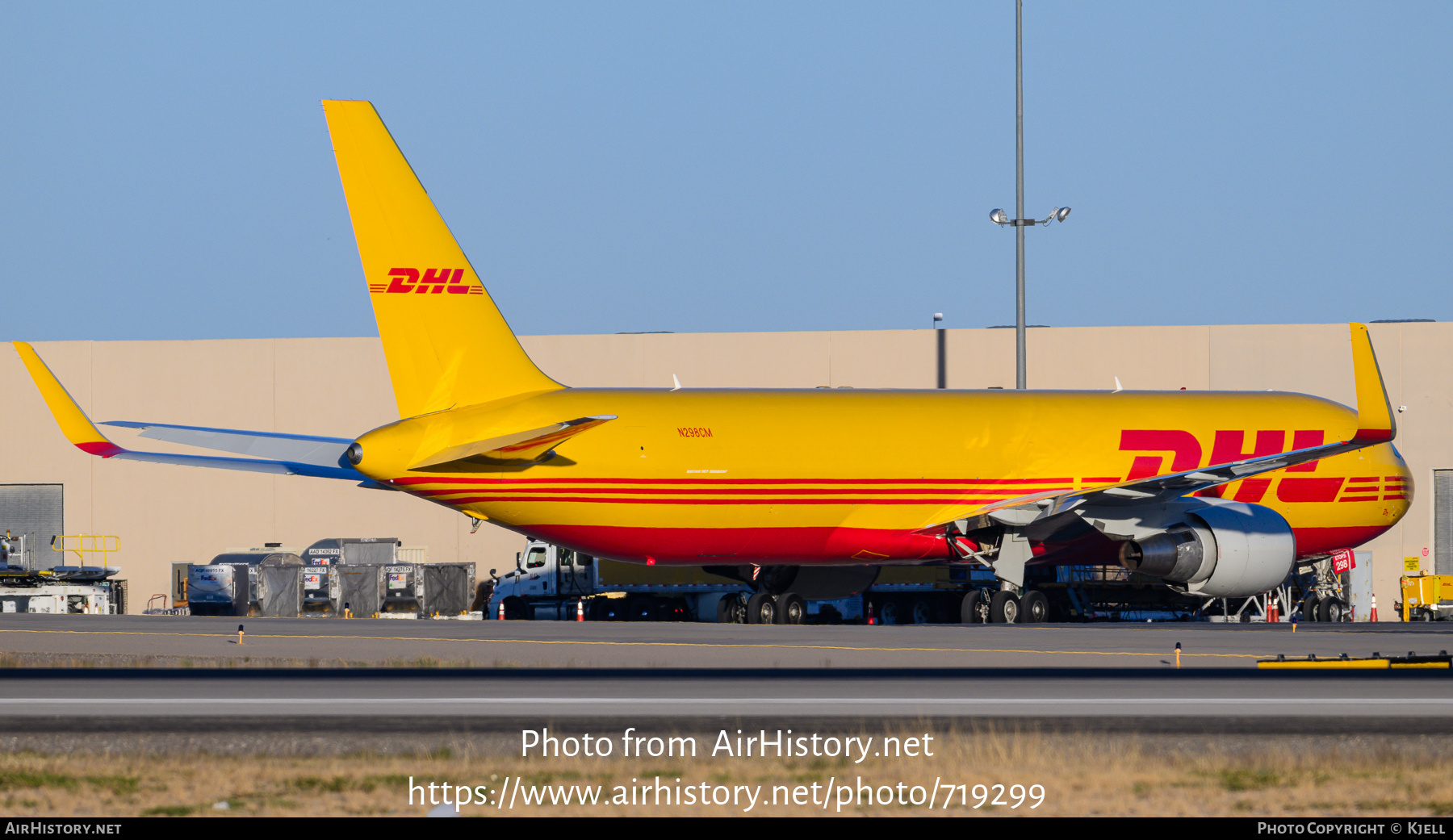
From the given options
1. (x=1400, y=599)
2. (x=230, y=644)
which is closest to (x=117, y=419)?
(x=230, y=644)

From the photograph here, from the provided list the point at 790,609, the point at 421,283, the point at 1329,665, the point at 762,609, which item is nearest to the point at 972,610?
the point at 790,609

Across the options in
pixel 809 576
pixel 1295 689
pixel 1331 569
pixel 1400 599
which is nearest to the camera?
pixel 1295 689

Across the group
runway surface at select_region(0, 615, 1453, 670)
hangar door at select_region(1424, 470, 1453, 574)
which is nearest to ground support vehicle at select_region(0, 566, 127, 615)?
runway surface at select_region(0, 615, 1453, 670)

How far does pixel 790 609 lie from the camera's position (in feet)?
116

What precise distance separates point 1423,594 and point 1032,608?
15.7 m

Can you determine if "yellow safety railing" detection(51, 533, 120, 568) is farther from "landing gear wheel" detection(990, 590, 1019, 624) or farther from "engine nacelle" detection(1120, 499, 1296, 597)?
"engine nacelle" detection(1120, 499, 1296, 597)

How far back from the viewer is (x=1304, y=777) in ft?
40.2

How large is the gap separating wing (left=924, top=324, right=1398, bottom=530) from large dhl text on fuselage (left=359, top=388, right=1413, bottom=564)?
94 cm

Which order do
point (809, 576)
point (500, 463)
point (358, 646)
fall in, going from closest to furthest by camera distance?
point (358, 646) → point (500, 463) → point (809, 576)

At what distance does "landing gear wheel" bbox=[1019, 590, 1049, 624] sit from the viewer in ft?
112

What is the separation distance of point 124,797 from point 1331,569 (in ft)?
117

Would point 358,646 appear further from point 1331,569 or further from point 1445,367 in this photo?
point 1445,367

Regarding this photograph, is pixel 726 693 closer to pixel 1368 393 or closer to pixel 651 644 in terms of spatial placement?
pixel 651 644
